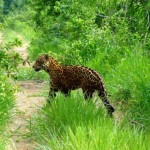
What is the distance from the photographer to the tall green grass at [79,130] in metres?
4.41

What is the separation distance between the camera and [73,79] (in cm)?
696

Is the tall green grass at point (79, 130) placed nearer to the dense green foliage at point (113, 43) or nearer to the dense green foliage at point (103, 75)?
the dense green foliage at point (103, 75)

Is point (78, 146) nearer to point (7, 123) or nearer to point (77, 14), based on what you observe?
point (7, 123)

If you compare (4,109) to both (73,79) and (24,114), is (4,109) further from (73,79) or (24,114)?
(73,79)

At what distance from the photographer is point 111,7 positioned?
37.3ft

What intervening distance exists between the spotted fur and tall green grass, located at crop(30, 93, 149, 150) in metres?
0.48

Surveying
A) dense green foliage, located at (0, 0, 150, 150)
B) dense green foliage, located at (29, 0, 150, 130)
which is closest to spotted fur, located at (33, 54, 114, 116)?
dense green foliage, located at (0, 0, 150, 150)

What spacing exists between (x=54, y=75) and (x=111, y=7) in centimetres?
470

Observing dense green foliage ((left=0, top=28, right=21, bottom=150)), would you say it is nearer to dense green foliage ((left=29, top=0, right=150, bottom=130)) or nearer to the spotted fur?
the spotted fur

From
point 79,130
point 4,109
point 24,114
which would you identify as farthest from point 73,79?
point 79,130

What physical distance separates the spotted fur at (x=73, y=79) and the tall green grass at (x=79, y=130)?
48 centimetres

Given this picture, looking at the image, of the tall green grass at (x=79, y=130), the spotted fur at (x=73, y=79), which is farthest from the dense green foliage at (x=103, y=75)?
the spotted fur at (x=73, y=79)

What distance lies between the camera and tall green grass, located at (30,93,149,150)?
441 cm

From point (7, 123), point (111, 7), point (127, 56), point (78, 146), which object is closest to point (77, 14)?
point (111, 7)
